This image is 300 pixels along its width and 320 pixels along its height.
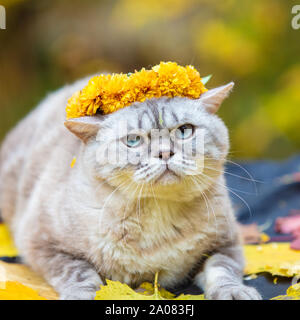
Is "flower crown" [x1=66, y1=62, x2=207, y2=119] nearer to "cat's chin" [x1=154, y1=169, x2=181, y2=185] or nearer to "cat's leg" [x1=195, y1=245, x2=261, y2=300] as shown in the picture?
"cat's chin" [x1=154, y1=169, x2=181, y2=185]

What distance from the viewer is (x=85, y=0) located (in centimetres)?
498


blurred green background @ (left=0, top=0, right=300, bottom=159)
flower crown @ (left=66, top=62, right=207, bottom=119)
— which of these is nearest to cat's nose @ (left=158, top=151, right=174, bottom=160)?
flower crown @ (left=66, top=62, right=207, bottom=119)

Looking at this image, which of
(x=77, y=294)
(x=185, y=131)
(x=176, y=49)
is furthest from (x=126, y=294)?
(x=176, y=49)

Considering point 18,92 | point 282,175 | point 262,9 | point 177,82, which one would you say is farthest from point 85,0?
point 177,82

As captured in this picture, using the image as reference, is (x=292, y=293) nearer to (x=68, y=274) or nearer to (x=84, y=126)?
(x=68, y=274)

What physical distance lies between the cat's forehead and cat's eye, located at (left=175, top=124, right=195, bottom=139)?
27 millimetres

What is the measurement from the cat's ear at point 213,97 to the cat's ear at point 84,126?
0.45m

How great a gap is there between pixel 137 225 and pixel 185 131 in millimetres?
418

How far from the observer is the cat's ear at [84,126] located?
1734 mm

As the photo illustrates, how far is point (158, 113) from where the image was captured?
5.63 feet

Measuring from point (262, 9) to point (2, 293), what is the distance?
4.22m

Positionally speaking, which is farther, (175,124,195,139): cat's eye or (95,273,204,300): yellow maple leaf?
(175,124,195,139): cat's eye

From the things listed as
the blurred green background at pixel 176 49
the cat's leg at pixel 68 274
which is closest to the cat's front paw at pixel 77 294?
the cat's leg at pixel 68 274

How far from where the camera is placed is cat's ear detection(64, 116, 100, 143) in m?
1.73
